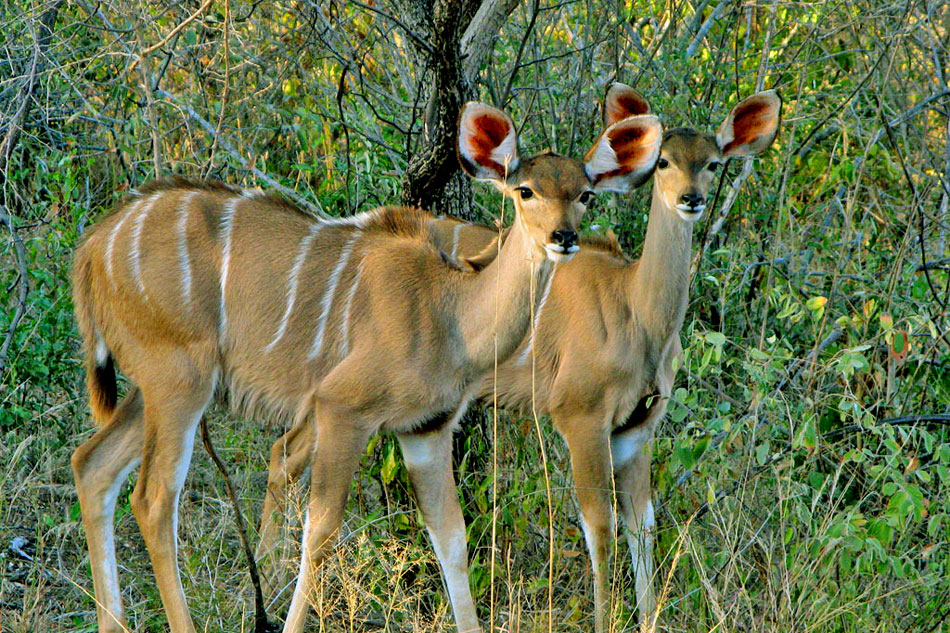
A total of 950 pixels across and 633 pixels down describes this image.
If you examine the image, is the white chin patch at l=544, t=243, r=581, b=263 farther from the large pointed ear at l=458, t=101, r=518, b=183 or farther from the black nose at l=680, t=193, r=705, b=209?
the black nose at l=680, t=193, r=705, b=209

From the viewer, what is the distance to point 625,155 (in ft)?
9.61

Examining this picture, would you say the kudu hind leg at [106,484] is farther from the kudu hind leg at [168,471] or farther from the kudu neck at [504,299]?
the kudu neck at [504,299]

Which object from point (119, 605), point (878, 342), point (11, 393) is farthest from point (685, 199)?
point (11, 393)

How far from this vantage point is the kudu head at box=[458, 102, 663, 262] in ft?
9.10

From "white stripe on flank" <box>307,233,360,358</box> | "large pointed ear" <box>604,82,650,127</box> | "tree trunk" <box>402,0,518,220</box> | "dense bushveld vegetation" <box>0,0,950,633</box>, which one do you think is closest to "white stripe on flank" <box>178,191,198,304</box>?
"dense bushveld vegetation" <box>0,0,950,633</box>

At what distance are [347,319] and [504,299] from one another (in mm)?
461

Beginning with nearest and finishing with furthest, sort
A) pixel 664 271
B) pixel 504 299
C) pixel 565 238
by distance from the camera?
pixel 565 238 < pixel 504 299 < pixel 664 271

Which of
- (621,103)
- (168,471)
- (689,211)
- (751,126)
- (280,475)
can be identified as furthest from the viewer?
(280,475)

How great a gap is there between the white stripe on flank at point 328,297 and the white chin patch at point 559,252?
27.7 inches

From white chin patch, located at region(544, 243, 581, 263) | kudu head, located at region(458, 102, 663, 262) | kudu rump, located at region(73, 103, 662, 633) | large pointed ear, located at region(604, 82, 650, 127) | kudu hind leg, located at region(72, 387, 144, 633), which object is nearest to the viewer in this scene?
white chin patch, located at region(544, 243, 581, 263)

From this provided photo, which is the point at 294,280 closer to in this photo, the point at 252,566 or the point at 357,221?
the point at 357,221

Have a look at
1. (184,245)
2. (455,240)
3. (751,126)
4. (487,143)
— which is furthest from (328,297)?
(751,126)

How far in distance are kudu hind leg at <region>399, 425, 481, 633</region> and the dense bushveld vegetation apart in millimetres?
83

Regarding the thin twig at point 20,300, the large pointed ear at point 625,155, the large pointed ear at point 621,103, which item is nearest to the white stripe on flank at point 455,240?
the large pointed ear at point 621,103
